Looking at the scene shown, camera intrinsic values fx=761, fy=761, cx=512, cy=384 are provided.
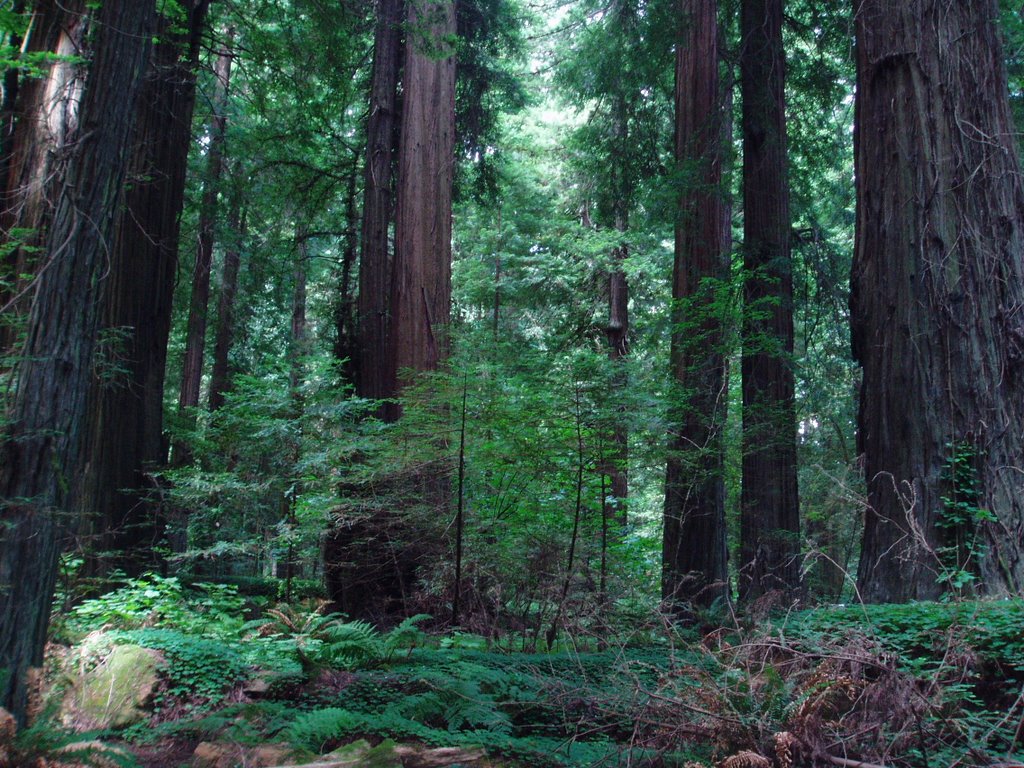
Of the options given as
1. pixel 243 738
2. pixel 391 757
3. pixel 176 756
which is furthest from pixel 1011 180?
pixel 176 756

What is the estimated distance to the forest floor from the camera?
10.7ft

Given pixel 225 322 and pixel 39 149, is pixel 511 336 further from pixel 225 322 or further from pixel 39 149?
pixel 225 322

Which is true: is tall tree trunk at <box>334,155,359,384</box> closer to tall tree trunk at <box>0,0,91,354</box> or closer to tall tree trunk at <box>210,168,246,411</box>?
tall tree trunk at <box>210,168,246,411</box>

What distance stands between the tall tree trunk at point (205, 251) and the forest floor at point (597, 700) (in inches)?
290

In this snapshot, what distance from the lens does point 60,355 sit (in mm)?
4363

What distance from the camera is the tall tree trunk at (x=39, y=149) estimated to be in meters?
4.60

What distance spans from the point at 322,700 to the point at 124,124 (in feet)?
12.4

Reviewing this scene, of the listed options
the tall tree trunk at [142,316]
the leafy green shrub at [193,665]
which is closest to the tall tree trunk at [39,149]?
the leafy green shrub at [193,665]

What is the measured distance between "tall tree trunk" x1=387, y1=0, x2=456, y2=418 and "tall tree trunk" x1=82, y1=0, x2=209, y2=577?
2.87 meters

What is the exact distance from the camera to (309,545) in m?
9.86

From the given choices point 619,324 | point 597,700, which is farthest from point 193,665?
point 619,324

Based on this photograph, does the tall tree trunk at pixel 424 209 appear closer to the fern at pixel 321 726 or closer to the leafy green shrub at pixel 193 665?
the leafy green shrub at pixel 193 665

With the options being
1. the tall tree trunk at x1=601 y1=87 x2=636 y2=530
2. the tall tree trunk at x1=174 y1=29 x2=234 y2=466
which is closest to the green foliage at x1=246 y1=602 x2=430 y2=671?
the tall tree trunk at x1=601 y1=87 x2=636 y2=530

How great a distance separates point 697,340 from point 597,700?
540 cm
